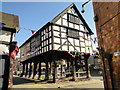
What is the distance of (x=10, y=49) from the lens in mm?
8289

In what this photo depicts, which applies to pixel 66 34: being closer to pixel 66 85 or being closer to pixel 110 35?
pixel 66 85

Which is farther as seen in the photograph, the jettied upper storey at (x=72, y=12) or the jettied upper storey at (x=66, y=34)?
the jettied upper storey at (x=72, y=12)

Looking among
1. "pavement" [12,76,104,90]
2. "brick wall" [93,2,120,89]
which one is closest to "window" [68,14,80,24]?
"pavement" [12,76,104,90]

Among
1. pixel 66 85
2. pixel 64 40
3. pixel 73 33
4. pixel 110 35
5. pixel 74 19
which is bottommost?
pixel 66 85

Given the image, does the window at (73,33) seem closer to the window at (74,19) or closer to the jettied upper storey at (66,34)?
the jettied upper storey at (66,34)

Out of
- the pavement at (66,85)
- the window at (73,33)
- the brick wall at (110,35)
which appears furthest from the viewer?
the window at (73,33)

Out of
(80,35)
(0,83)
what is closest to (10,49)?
(0,83)

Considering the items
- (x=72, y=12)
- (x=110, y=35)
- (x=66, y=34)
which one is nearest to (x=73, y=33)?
A: (x=66, y=34)

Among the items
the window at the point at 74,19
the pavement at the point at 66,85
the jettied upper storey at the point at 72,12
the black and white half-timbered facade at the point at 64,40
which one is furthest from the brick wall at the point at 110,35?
the window at the point at 74,19

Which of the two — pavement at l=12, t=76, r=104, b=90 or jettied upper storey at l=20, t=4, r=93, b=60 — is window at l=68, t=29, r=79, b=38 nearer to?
jettied upper storey at l=20, t=4, r=93, b=60

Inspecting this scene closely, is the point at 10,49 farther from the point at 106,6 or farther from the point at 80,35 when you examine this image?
the point at 80,35

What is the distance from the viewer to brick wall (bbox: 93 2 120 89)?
360cm

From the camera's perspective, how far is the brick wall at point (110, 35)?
360cm

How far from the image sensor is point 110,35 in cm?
394
